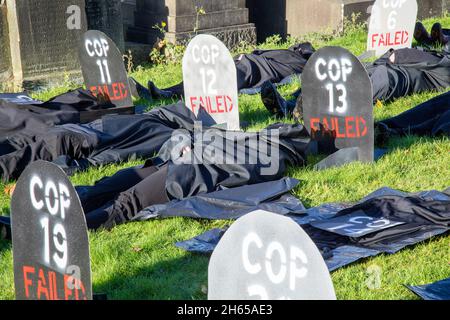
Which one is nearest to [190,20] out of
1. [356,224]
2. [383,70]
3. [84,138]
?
[383,70]

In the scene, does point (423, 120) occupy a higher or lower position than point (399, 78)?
lower

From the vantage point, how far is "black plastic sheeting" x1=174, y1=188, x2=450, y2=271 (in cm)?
524

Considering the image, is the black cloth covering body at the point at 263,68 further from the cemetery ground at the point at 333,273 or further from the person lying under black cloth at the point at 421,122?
the cemetery ground at the point at 333,273

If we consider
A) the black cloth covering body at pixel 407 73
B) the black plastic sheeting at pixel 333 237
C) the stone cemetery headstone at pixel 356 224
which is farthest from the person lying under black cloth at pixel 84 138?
the stone cemetery headstone at pixel 356 224

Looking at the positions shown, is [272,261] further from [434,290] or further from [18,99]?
[18,99]

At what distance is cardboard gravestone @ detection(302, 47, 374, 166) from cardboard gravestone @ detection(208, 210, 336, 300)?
364 centimetres

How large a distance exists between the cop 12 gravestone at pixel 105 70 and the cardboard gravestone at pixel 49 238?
4636 mm

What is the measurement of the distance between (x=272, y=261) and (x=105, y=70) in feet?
19.1

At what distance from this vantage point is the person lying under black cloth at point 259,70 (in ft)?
32.5

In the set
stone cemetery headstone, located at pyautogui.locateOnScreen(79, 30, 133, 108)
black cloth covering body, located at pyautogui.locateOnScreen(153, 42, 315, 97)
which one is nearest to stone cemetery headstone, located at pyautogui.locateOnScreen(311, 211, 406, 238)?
stone cemetery headstone, located at pyautogui.locateOnScreen(79, 30, 133, 108)

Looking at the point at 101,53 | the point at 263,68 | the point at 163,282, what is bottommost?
the point at 163,282

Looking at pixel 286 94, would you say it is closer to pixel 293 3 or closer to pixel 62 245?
pixel 293 3

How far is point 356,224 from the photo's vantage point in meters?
5.56

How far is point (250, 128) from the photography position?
327 inches
